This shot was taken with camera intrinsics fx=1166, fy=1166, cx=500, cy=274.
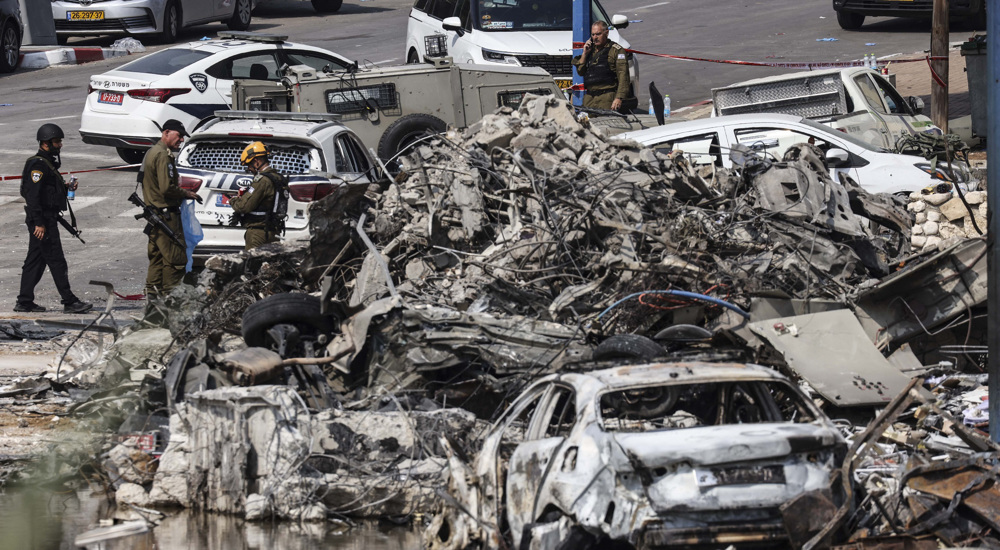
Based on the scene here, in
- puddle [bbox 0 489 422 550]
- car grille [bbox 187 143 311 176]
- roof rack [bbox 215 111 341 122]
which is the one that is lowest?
puddle [bbox 0 489 422 550]

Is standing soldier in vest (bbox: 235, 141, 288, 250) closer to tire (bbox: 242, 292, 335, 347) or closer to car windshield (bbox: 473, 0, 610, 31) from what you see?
tire (bbox: 242, 292, 335, 347)

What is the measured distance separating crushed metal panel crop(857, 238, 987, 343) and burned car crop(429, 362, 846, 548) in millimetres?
3021

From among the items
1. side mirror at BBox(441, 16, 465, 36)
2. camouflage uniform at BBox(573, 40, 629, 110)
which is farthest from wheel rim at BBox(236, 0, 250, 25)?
camouflage uniform at BBox(573, 40, 629, 110)

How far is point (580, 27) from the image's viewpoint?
1619 cm

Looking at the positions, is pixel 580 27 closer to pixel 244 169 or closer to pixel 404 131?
pixel 404 131

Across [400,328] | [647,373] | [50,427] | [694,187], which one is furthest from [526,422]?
[694,187]

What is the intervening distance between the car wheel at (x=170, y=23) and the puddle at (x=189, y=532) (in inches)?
777

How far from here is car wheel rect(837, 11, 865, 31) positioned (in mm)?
26469

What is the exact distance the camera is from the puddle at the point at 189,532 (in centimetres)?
639

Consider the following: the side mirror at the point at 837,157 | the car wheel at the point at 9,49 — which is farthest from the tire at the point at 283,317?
the car wheel at the point at 9,49

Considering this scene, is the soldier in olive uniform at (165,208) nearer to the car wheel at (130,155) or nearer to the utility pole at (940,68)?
the car wheel at (130,155)

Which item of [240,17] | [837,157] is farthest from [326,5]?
[837,157]

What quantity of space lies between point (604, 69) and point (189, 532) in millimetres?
10294

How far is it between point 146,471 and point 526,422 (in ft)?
8.23
